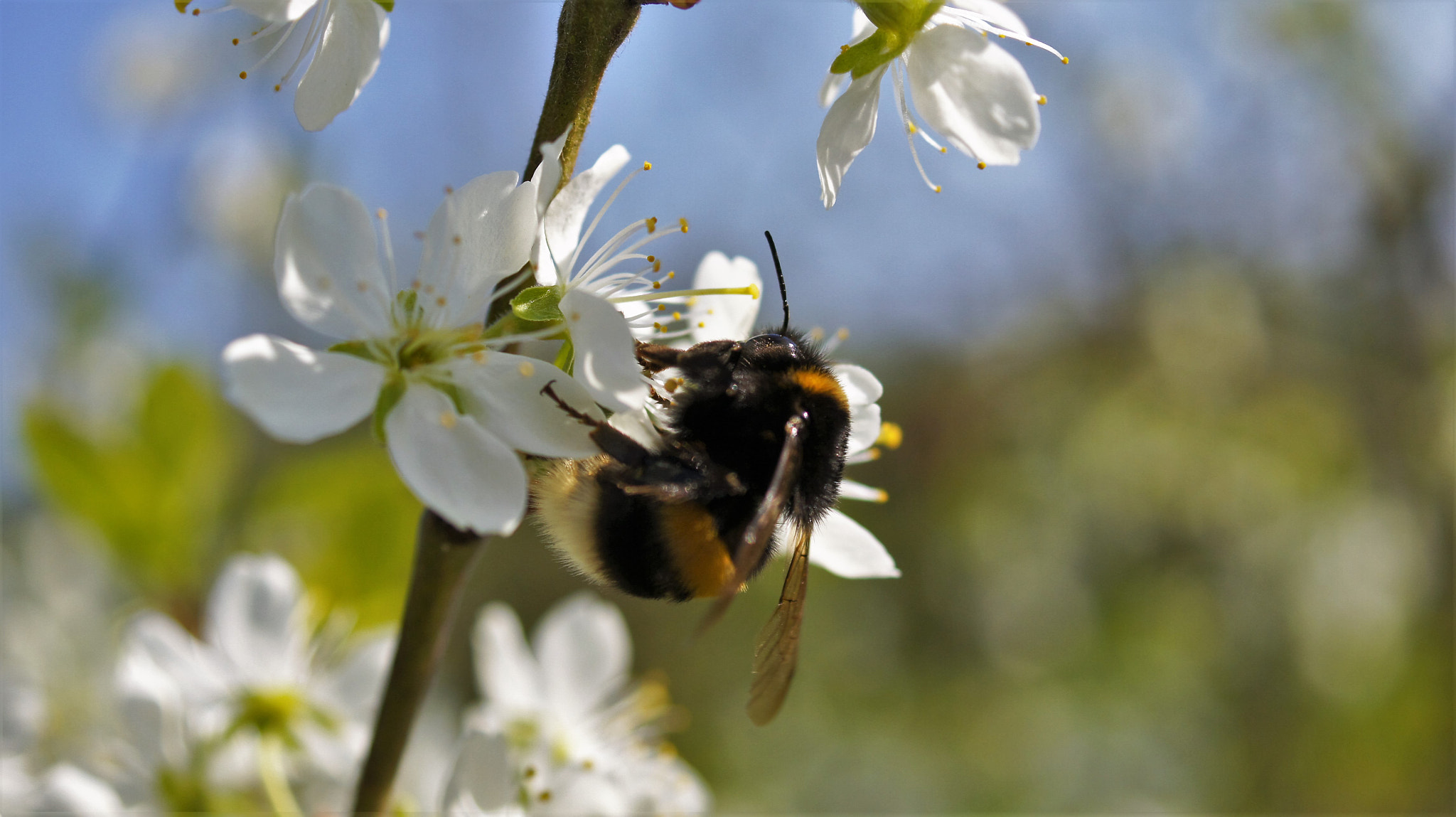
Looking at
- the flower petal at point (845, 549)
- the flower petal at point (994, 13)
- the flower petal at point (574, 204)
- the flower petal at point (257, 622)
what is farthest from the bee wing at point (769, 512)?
the flower petal at point (257, 622)

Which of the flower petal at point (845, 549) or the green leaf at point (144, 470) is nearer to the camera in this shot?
the flower petal at point (845, 549)

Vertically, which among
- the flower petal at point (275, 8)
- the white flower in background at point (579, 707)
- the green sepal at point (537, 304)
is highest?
the flower petal at point (275, 8)

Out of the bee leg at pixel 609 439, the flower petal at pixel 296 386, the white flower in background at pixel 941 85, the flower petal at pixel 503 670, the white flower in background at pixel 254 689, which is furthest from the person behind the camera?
the flower petal at pixel 503 670

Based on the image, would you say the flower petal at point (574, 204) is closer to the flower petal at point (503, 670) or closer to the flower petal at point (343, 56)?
the flower petal at point (343, 56)

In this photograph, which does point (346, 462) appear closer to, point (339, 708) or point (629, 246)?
point (339, 708)

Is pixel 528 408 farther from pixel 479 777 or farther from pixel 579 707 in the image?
pixel 579 707

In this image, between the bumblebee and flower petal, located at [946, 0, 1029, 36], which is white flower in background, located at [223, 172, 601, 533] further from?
flower petal, located at [946, 0, 1029, 36]

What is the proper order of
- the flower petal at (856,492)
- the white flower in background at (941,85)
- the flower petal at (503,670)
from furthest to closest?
the flower petal at (503,670)
the flower petal at (856,492)
the white flower in background at (941,85)

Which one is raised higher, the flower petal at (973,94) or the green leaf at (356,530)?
the flower petal at (973,94)
